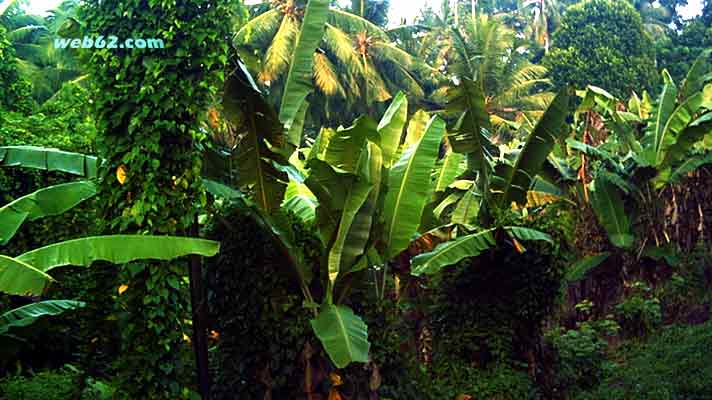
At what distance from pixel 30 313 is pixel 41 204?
950mm

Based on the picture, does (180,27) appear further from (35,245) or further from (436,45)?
(436,45)

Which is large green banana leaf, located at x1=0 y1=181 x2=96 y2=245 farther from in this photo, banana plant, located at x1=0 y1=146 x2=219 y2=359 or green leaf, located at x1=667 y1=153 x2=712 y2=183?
green leaf, located at x1=667 y1=153 x2=712 y2=183

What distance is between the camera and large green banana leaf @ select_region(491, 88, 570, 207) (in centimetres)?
751

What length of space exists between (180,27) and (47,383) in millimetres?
3792

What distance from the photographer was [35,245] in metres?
8.05

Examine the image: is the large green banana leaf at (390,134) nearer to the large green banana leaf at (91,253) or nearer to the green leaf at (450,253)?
the green leaf at (450,253)

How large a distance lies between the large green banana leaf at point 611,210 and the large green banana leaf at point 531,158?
2092 millimetres

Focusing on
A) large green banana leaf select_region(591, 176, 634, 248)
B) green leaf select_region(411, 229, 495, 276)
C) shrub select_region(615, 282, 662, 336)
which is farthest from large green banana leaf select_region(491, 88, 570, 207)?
shrub select_region(615, 282, 662, 336)

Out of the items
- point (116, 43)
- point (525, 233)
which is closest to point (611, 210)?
point (525, 233)

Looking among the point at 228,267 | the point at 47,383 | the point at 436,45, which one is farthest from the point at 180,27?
the point at 436,45

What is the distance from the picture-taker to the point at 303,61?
20.7 feet

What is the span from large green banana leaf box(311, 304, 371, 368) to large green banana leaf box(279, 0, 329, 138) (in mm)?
1629

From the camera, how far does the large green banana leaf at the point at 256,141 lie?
227 inches

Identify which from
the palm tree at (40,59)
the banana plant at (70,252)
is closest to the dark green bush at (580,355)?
the banana plant at (70,252)
